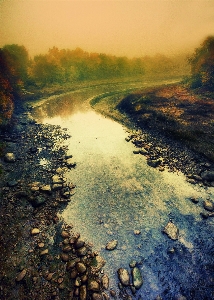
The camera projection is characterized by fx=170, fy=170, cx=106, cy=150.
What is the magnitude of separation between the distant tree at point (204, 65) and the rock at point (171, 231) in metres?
28.3

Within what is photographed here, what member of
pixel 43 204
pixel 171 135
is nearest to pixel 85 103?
pixel 171 135

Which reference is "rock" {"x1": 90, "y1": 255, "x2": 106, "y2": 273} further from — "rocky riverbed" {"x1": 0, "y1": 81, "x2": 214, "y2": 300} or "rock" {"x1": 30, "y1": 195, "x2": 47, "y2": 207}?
"rock" {"x1": 30, "y1": 195, "x2": 47, "y2": 207}

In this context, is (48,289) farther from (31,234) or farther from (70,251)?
(31,234)

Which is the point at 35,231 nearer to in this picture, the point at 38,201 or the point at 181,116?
the point at 38,201

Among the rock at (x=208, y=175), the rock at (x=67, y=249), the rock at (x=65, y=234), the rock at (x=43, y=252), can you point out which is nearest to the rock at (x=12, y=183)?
the rock at (x=65, y=234)

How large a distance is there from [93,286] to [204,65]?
3753cm

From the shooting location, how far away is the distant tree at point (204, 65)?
30.0 metres

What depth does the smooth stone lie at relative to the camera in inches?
268

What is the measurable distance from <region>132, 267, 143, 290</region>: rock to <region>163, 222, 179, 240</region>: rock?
2474 mm

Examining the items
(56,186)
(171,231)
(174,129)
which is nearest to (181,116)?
(174,129)

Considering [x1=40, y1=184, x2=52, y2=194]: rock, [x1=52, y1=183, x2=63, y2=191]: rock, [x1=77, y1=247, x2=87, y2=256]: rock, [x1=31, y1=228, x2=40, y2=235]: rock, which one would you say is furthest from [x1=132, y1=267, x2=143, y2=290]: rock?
[x1=40, y1=184, x2=52, y2=194]: rock

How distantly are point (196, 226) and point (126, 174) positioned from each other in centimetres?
583

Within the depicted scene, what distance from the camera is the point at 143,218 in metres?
9.91

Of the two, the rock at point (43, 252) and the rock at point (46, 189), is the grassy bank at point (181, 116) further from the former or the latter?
the rock at point (43, 252)
